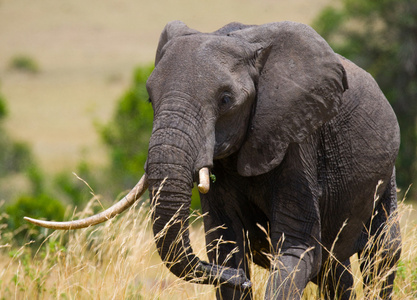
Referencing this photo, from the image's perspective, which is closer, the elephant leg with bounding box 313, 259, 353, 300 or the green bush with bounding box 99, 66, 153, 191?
the elephant leg with bounding box 313, 259, 353, 300

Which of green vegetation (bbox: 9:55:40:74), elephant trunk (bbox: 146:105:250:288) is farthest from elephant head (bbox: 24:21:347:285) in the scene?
green vegetation (bbox: 9:55:40:74)

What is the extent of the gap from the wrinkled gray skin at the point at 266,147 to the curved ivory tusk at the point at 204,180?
41 mm

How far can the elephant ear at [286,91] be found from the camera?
14.1 feet

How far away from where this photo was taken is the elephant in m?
3.88

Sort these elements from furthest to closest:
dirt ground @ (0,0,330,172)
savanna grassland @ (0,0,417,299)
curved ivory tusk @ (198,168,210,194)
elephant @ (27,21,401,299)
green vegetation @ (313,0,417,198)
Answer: dirt ground @ (0,0,330,172) → savanna grassland @ (0,0,417,299) → green vegetation @ (313,0,417,198) → elephant @ (27,21,401,299) → curved ivory tusk @ (198,168,210,194)

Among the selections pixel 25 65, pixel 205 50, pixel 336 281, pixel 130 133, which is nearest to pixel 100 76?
pixel 25 65

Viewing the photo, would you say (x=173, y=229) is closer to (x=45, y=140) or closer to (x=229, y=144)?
(x=229, y=144)

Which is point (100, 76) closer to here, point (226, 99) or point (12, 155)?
point (12, 155)

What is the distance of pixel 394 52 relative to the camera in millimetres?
18312

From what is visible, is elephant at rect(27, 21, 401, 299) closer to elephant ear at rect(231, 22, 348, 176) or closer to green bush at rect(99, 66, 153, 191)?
elephant ear at rect(231, 22, 348, 176)

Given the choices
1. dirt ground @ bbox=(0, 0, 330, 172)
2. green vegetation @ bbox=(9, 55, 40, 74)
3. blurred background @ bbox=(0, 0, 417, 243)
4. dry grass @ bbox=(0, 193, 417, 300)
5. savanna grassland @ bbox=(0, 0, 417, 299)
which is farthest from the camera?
green vegetation @ bbox=(9, 55, 40, 74)

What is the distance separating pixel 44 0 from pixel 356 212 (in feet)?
243

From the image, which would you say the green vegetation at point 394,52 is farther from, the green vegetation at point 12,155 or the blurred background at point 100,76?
the green vegetation at point 12,155

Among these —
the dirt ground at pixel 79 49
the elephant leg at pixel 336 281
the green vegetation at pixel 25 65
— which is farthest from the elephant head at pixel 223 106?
the green vegetation at pixel 25 65
